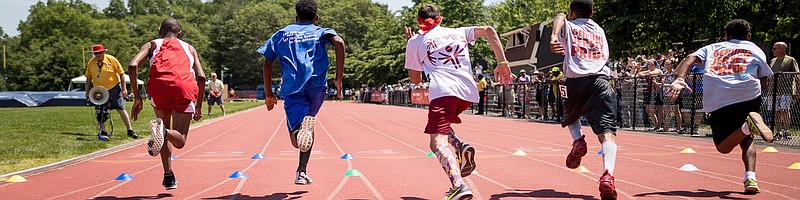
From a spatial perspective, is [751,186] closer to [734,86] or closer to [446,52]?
[734,86]

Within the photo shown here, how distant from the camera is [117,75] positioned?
12.9 metres

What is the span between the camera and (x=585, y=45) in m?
5.73

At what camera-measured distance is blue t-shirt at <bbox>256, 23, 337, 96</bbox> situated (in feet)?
19.7

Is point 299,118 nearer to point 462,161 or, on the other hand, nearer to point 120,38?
point 462,161

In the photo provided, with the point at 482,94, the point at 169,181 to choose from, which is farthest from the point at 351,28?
the point at 169,181

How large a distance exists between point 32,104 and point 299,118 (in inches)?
1596

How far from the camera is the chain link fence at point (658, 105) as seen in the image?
11617 millimetres

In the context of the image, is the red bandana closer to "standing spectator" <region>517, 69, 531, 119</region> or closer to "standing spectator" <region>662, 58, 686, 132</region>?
"standing spectator" <region>662, 58, 686, 132</region>

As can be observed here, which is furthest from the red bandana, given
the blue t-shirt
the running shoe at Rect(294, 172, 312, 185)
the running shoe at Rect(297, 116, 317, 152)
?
the running shoe at Rect(294, 172, 312, 185)

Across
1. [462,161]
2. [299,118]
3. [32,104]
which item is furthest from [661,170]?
[32,104]

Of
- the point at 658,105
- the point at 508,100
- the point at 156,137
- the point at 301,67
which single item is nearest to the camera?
the point at 156,137

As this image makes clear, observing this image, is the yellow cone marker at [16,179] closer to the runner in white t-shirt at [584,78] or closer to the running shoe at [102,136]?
the runner in white t-shirt at [584,78]

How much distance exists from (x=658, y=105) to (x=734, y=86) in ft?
32.0

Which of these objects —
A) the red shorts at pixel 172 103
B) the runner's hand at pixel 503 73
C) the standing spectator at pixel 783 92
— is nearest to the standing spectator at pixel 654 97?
the standing spectator at pixel 783 92
